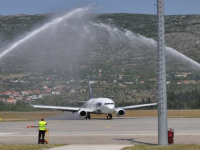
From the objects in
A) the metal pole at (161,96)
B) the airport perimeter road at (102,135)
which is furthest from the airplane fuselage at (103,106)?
the metal pole at (161,96)

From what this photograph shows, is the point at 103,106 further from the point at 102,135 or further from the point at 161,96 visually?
the point at 161,96

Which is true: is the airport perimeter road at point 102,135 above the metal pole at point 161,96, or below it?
below

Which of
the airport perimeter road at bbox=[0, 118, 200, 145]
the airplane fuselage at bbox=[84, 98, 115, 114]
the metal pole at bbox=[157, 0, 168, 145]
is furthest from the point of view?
A: the airplane fuselage at bbox=[84, 98, 115, 114]

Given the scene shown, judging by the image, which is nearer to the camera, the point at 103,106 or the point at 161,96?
the point at 161,96

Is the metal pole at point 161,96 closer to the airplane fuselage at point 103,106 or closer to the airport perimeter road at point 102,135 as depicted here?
the airport perimeter road at point 102,135

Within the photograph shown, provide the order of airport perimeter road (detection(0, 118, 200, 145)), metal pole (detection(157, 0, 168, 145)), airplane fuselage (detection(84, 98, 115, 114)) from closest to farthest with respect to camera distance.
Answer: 1. metal pole (detection(157, 0, 168, 145))
2. airport perimeter road (detection(0, 118, 200, 145))
3. airplane fuselage (detection(84, 98, 115, 114))

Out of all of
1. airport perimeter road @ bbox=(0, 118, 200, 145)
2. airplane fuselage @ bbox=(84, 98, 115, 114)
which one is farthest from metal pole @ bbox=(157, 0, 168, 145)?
airplane fuselage @ bbox=(84, 98, 115, 114)

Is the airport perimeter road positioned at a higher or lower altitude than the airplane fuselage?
lower

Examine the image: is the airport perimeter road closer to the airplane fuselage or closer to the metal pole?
the metal pole

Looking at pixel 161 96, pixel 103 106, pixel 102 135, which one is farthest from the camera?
pixel 103 106

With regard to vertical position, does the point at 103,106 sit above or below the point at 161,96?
above

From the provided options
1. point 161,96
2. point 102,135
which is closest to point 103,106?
point 102,135

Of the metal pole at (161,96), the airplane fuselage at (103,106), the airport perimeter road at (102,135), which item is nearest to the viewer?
the metal pole at (161,96)

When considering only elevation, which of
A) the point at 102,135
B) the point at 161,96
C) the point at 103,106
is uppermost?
the point at 103,106
